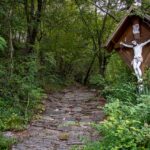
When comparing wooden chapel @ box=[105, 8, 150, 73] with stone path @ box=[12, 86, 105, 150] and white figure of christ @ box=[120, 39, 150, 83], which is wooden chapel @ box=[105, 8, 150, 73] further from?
stone path @ box=[12, 86, 105, 150]

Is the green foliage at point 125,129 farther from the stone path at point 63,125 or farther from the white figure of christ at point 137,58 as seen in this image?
the white figure of christ at point 137,58

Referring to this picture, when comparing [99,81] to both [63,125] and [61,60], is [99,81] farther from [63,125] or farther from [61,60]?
[61,60]

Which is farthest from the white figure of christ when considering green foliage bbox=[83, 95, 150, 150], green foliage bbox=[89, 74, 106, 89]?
green foliage bbox=[89, 74, 106, 89]

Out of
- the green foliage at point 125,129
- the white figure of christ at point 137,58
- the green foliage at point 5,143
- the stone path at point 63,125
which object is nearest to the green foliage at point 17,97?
the stone path at point 63,125

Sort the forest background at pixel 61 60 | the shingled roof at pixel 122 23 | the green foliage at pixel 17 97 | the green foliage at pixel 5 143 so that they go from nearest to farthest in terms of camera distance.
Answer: the green foliage at pixel 5 143 < the forest background at pixel 61 60 < the green foliage at pixel 17 97 < the shingled roof at pixel 122 23

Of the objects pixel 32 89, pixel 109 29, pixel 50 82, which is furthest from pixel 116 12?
pixel 32 89

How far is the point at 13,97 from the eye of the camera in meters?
9.45

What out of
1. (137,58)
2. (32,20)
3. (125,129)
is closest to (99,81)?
(32,20)

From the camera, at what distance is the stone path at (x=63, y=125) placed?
6895 millimetres

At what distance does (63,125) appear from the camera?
728cm

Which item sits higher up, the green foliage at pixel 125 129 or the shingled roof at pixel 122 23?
the shingled roof at pixel 122 23

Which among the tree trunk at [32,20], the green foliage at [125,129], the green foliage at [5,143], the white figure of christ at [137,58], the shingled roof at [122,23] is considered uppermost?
the tree trunk at [32,20]

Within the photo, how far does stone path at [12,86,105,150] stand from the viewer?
6.89 metres

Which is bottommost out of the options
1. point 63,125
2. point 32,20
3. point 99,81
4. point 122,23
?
point 63,125
